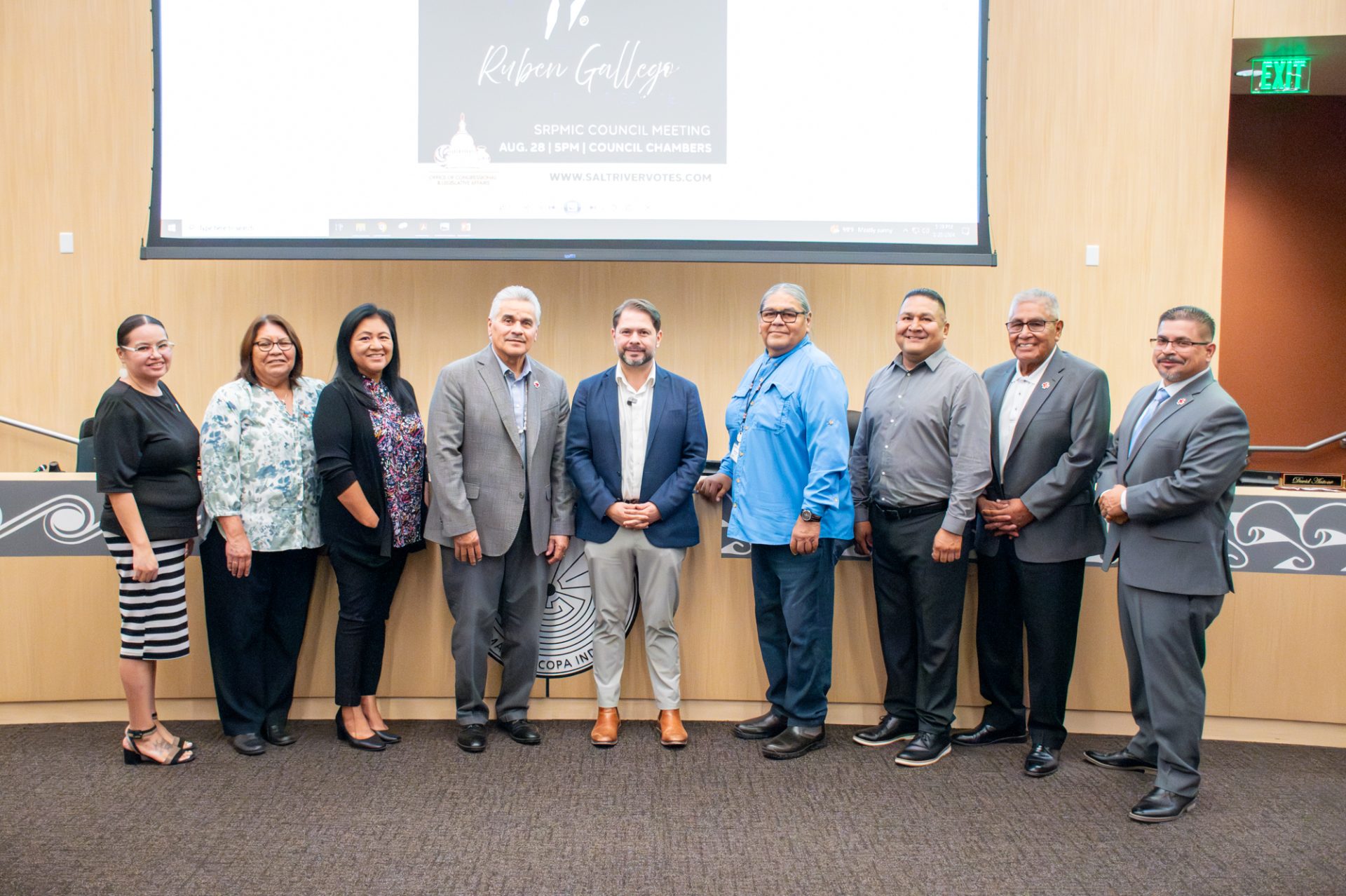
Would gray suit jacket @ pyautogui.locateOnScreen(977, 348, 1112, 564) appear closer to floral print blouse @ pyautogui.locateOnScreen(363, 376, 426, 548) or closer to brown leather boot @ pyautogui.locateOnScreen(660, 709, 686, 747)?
brown leather boot @ pyautogui.locateOnScreen(660, 709, 686, 747)

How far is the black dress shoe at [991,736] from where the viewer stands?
3.10 metres

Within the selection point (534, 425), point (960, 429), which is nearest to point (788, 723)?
point (960, 429)

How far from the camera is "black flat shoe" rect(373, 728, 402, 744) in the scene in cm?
308

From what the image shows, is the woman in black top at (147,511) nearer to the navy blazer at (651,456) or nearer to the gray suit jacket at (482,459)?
the gray suit jacket at (482,459)

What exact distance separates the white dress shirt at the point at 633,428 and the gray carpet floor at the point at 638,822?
0.97m

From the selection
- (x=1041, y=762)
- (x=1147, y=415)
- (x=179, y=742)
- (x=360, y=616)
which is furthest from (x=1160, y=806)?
(x=179, y=742)

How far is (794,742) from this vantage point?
299cm

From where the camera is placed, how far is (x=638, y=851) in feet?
7.56

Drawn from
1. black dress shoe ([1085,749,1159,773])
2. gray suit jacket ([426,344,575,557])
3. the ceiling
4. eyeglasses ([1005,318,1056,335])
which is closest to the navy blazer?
gray suit jacket ([426,344,575,557])

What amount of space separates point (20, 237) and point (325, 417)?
2702 mm

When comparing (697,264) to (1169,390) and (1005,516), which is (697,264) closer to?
(1005,516)

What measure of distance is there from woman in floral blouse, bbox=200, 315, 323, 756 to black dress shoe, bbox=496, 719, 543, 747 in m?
0.79

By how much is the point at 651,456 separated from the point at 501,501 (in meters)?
0.57

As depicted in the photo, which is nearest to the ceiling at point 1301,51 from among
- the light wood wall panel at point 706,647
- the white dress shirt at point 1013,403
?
the white dress shirt at point 1013,403
